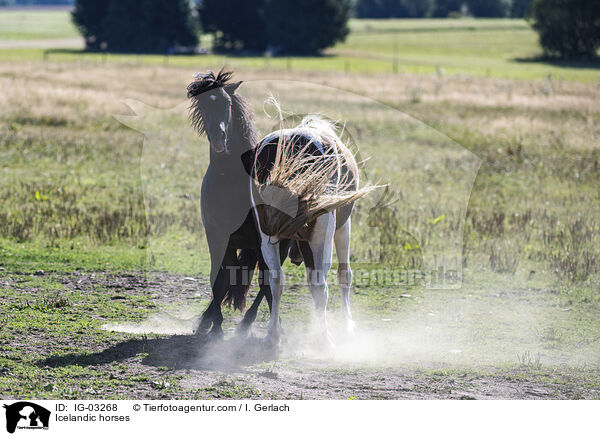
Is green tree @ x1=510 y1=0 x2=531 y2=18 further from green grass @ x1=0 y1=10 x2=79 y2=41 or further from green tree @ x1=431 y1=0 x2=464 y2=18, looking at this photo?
green grass @ x1=0 y1=10 x2=79 y2=41

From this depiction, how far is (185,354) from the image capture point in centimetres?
718

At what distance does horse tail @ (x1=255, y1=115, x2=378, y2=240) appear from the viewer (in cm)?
685

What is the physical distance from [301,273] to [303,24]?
7879 cm

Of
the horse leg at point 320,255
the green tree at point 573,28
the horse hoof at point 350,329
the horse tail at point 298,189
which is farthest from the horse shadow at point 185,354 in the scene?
the green tree at point 573,28

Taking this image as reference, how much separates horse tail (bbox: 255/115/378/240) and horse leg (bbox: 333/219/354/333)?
92 centimetres

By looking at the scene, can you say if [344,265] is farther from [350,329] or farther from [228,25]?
[228,25]

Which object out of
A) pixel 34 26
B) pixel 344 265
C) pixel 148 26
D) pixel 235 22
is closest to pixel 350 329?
A: pixel 344 265

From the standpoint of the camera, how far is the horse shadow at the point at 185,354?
6.81m

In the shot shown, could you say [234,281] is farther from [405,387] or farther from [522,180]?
[522,180]

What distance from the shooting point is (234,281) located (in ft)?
26.1

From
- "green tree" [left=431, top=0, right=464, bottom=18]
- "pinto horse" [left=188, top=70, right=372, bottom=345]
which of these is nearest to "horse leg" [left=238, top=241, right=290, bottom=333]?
"pinto horse" [left=188, top=70, right=372, bottom=345]

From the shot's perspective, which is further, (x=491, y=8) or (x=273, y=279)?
(x=491, y=8)

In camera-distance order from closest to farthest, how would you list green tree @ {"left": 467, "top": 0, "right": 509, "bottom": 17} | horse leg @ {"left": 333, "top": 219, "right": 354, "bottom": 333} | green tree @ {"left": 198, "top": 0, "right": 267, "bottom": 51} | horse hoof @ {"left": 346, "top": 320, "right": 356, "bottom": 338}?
horse hoof @ {"left": 346, "top": 320, "right": 356, "bottom": 338} < horse leg @ {"left": 333, "top": 219, "right": 354, "bottom": 333} < green tree @ {"left": 198, "top": 0, "right": 267, "bottom": 51} < green tree @ {"left": 467, "top": 0, "right": 509, "bottom": 17}
